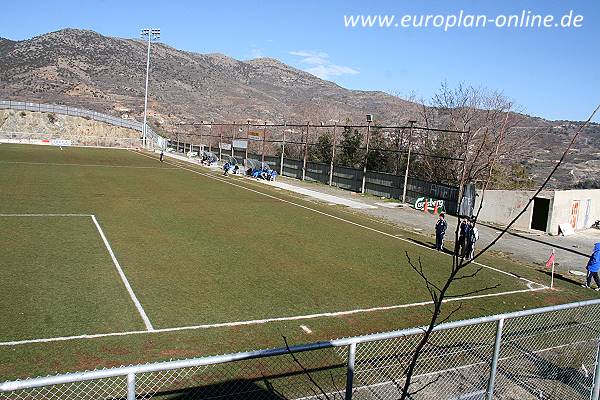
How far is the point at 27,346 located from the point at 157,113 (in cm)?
11575

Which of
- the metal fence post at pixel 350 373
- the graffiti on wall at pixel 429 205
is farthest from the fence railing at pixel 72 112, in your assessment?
the metal fence post at pixel 350 373

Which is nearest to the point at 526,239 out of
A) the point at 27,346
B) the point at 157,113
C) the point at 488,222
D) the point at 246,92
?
the point at 488,222

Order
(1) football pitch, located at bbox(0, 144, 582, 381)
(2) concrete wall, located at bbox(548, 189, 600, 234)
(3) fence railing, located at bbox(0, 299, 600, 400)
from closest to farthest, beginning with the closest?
(3) fence railing, located at bbox(0, 299, 600, 400), (1) football pitch, located at bbox(0, 144, 582, 381), (2) concrete wall, located at bbox(548, 189, 600, 234)

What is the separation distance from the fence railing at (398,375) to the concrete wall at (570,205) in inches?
689

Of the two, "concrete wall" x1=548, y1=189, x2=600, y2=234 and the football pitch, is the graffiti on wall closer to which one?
the football pitch

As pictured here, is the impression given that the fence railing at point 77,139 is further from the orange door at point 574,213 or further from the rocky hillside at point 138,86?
the orange door at point 574,213

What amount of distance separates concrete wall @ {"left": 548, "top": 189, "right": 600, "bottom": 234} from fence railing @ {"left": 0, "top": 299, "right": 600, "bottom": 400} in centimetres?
1750

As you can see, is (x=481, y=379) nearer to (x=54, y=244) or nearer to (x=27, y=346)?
(x=27, y=346)

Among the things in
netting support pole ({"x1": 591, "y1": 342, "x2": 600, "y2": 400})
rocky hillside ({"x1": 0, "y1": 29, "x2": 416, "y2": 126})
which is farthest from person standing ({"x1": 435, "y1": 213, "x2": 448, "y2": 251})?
rocky hillside ({"x1": 0, "y1": 29, "x2": 416, "y2": 126})

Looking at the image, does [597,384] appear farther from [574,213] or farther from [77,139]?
[77,139]

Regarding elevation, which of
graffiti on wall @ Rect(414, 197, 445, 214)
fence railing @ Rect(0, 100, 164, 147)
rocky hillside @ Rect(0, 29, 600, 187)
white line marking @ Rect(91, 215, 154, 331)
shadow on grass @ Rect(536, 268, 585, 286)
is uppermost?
rocky hillside @ Rect(0, 29, 600, 187)

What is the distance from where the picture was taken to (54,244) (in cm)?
1636

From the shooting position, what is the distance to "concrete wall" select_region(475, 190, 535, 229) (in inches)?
1080

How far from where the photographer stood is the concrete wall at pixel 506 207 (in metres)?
27.4
